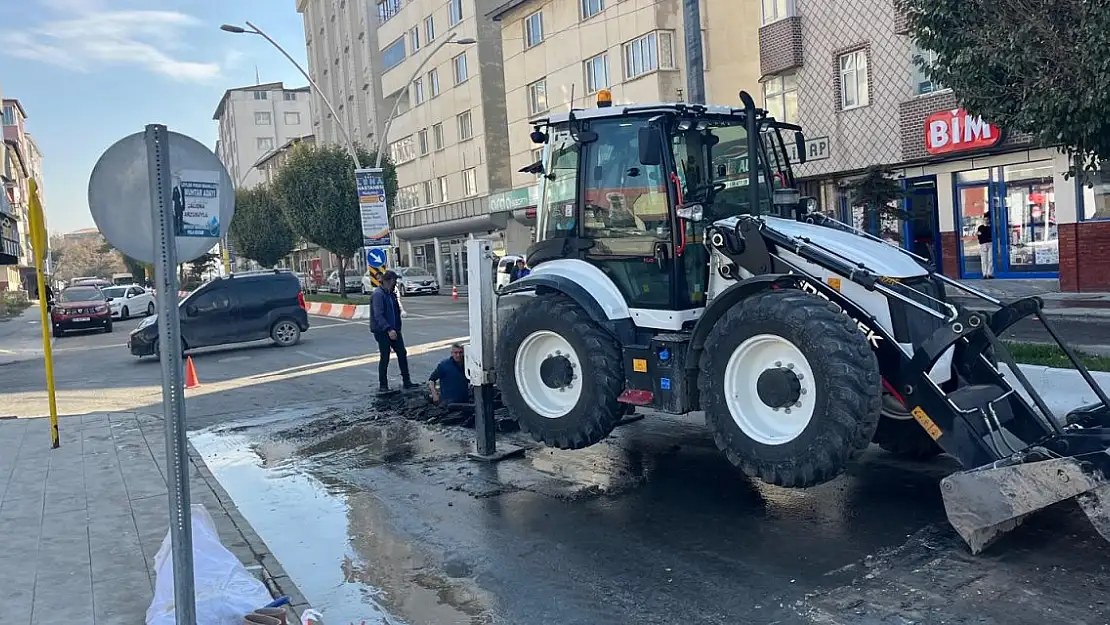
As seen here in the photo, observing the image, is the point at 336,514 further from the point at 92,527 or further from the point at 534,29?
the point at 534,29

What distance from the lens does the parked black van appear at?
19.3 metres

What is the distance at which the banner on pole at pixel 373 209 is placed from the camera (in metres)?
24.5

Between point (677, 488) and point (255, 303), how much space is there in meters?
15.3

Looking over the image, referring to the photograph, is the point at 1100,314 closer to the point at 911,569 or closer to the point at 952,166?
the point at 952,166

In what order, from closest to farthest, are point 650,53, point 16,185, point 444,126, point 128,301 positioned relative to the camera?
1. point 650,53
2. point 128,301
3. point 444,126
4. point 16,185

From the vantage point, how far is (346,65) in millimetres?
67125

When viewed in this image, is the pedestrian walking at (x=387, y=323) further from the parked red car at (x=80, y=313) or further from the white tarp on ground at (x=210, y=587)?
the parked red car at (x=80, y=313)

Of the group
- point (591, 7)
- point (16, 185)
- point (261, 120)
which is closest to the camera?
point (591, 7)

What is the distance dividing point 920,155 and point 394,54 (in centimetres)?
3950

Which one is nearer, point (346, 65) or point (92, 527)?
point (92, 527)

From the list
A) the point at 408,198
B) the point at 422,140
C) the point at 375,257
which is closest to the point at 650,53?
the point at 375,257

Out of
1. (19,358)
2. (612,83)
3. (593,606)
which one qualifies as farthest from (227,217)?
(612,83)

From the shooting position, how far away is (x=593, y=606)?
15.6 ft

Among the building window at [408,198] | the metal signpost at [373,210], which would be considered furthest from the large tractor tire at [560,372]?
the building window at [408,198]
